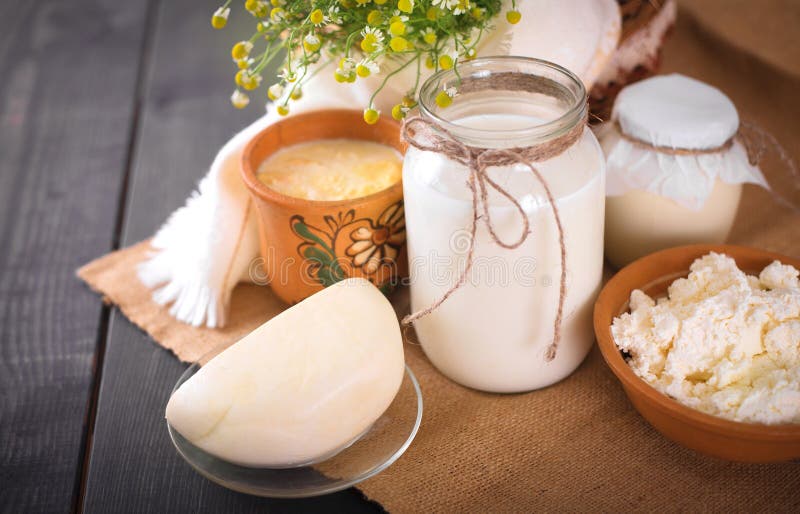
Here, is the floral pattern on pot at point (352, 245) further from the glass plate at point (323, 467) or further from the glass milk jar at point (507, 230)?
the glass plate at point (323, 467)

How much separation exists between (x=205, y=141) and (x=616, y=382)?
0.73 metres

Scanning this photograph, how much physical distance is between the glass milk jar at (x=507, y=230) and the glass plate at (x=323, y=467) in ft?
0.34

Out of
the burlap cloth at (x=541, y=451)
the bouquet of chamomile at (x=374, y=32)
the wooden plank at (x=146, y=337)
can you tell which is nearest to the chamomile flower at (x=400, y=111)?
the bouquet of chamomile at (x=374, y=32)

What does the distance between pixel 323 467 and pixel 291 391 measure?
0.28 feet

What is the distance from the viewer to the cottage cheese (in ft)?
2.15

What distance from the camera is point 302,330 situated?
706mm

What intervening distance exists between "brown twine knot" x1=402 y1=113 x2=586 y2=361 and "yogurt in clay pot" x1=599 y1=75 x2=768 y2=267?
18 centimetres

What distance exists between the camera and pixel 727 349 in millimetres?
697

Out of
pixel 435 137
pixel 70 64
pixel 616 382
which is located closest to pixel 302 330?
pixel 435 137

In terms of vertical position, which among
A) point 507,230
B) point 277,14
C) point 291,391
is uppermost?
point 277,14

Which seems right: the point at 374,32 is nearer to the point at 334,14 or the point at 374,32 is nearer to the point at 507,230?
the point at 334,14

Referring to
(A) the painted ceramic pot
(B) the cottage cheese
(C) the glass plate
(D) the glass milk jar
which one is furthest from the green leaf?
(B) the cottage cheese

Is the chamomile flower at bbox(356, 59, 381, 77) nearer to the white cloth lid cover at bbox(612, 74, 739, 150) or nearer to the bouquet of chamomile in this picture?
the bouquet of chamomile

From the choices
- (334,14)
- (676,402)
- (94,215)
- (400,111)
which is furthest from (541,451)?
(94,215)
